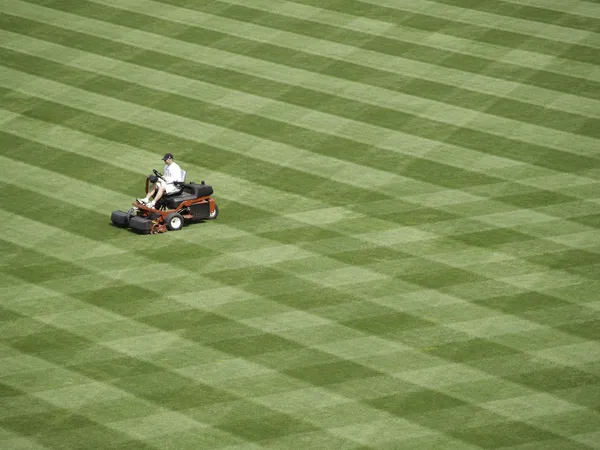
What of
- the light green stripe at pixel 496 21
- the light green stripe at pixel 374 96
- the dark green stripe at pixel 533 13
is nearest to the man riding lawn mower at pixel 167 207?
the light green stripe at pixel 374 96

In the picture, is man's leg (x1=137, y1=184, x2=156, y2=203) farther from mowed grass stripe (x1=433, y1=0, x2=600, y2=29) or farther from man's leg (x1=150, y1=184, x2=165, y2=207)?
mowed grass stripe (x1=433, y1=0, x2=600, y2=29)

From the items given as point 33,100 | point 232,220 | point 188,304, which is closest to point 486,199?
point 232,220

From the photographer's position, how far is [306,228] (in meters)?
23.6

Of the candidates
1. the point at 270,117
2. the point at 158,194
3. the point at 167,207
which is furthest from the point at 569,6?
the point at 158,194

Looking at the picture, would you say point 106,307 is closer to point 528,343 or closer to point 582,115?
point 528,343

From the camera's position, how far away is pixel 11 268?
22.0m

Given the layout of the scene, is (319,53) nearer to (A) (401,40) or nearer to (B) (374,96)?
(A) (401,40)

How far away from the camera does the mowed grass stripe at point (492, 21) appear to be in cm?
3388

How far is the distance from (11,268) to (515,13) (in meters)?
20.2

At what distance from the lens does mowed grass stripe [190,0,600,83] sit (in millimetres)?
31984

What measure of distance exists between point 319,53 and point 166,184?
10657 millimetres

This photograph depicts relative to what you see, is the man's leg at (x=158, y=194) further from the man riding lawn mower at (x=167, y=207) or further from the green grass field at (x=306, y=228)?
the green grass field at (x=306, y=228)

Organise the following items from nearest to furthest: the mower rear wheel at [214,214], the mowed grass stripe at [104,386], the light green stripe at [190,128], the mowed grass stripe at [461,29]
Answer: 1. the mowed grass stripe at [104,386]
2. the mower rear wheel at [214,214]
3. the light green stripe at [190,128]
4. the mowed grass stripe at [461,29]

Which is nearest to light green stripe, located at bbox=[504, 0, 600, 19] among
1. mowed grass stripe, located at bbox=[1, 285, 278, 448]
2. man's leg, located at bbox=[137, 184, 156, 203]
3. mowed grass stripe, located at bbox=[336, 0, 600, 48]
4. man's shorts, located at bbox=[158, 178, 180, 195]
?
mowed grass stripe, located at bbox=[336, 0, 600, 48]
